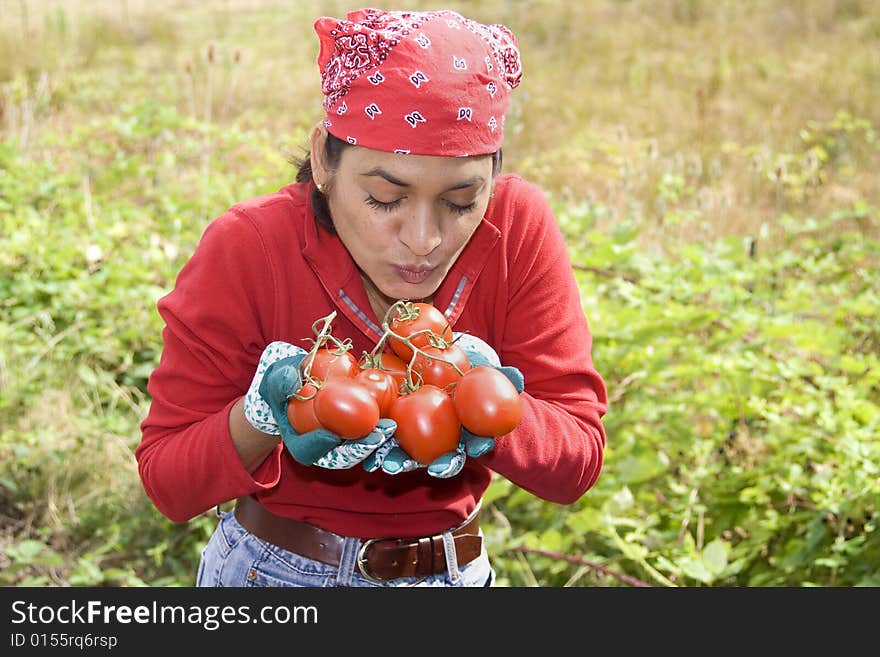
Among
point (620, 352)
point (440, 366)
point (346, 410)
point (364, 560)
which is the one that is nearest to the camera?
point (346, 410)

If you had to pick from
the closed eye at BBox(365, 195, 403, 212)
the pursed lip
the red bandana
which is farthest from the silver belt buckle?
the red bandana

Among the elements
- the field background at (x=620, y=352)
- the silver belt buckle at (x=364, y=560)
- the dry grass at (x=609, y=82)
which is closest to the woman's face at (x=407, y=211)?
the silver belt buckle at (x=364, y=560)

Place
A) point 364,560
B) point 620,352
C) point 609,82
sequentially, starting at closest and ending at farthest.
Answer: point 364,560 < point 620,352 < point 609,82

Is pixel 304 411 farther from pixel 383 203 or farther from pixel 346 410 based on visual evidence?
pixel 383 203

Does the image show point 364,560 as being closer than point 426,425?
No

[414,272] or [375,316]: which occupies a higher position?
[414,272]

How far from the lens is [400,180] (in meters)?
1.72

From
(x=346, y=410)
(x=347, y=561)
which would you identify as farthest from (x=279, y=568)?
(x=346, y=410)

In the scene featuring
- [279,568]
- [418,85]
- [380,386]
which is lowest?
[279,568]

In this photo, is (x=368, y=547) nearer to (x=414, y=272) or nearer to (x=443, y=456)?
(x=443, y=456)

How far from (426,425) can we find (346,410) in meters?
0.14

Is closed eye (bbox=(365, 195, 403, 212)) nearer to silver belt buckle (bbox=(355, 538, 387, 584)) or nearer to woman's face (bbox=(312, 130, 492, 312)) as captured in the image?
woman's face (bbox=(312, 130, 492, 312))

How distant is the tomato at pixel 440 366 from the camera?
67.1 inches

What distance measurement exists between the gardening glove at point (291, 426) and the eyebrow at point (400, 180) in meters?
0.32
